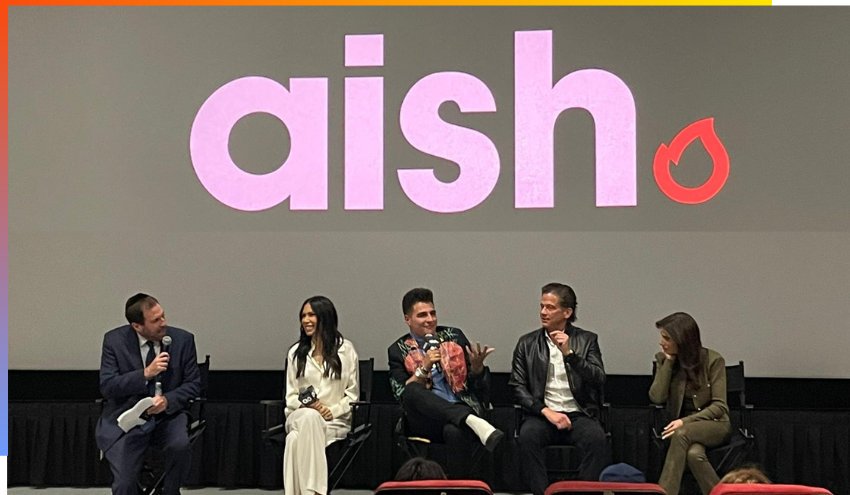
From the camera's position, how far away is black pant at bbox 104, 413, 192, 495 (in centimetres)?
491

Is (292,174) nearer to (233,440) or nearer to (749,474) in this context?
(233,440)

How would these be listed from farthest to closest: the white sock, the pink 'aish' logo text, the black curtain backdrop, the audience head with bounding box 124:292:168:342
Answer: the pink 'aish' logo text < the black curtain backdrop < the audience head with bounding box 124:292:168:342 < the white sock

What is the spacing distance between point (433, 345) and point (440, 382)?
190mm

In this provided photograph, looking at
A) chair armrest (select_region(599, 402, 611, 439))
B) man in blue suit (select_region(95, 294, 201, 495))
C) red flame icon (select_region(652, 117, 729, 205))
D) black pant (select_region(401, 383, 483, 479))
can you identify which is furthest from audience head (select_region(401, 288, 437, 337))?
red flame icon (select_region(652, 117, 729, 205))

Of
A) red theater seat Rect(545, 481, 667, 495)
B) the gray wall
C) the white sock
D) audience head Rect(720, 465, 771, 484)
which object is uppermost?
the gray wall

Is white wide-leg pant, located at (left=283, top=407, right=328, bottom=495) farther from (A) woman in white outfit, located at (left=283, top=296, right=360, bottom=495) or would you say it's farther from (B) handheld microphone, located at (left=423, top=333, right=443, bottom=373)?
(B) handheld microphone, located at (left=423, top=333, right=443, bottom=373)

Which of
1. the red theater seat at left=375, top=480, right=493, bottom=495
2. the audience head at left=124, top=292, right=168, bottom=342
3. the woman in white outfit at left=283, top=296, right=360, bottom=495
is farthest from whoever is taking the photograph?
the audience head at left=124, top=292, right=168, bottom=342

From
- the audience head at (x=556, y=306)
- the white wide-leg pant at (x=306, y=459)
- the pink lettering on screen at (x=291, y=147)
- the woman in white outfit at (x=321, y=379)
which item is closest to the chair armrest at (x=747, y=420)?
the audience head at (x=556, y=306)

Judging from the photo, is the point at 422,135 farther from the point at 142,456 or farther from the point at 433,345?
the point at 142,456

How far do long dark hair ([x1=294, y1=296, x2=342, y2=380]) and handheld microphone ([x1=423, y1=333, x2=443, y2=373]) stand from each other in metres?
0.45

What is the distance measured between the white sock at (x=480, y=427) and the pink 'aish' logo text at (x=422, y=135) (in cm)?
142

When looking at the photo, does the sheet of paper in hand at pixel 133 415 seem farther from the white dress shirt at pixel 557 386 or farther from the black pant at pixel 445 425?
the white dress shirt at pixel 557 386

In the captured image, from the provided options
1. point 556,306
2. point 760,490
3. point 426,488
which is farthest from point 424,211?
point 760,490

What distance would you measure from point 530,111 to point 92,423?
299cm
